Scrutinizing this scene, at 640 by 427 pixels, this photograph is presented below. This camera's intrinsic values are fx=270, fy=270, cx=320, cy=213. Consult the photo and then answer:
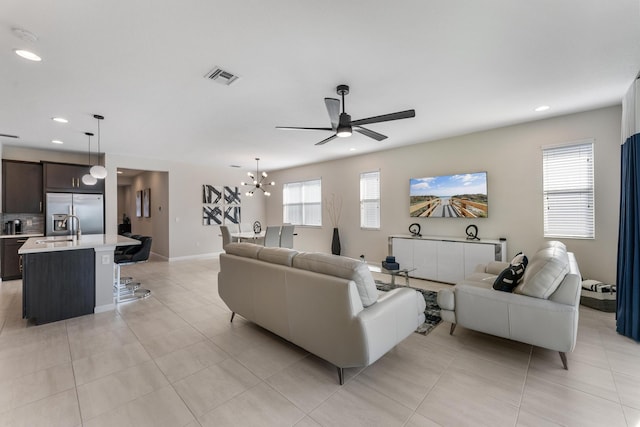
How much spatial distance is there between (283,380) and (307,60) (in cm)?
281

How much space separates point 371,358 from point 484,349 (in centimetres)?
142

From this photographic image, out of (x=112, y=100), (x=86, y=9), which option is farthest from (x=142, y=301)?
(x=86, y=9)

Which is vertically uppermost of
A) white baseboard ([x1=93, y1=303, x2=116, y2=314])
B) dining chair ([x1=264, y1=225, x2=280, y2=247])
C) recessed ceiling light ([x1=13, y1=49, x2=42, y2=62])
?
recessed ceiling light ([x1=13, y1=49, x2=42, y2=62])

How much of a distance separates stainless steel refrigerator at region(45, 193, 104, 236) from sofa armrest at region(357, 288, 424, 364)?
6.68m

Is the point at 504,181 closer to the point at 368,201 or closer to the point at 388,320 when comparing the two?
the point at 368,201

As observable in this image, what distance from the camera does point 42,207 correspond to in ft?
18.7

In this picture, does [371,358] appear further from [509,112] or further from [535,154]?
[535,154]

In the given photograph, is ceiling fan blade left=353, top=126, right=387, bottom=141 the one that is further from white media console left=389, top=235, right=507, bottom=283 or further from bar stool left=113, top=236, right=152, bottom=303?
bar stool left=113, top=236, right=152, bottom=303

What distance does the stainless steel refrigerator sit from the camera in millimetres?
A: 5660

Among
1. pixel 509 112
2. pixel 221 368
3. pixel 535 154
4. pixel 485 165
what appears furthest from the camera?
pixel 485 165

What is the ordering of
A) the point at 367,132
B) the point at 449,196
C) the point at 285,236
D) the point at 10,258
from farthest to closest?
the point at 285,236, the point at 10,258, the point at 449,196, the point at 367,132

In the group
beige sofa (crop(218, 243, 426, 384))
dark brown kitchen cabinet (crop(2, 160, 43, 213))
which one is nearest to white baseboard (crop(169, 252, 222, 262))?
dark brown kitchen cabinet (crop(2, 160, 43, 213))

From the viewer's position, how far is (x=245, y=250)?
3.01 meters

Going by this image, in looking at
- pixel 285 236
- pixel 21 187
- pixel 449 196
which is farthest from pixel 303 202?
pixel 21 187
